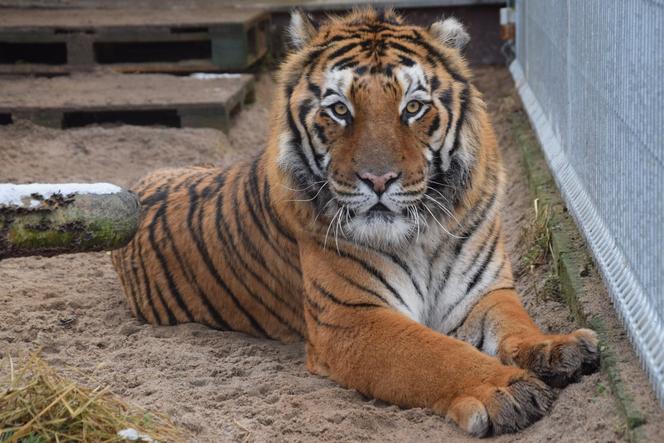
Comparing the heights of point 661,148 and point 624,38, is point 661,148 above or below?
below

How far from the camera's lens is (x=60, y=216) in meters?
3.37

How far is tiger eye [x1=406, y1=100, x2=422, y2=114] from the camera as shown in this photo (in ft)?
13.1

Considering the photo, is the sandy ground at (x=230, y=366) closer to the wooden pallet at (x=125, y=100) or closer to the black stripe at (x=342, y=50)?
the wooden pallet at (x=125, y=100)

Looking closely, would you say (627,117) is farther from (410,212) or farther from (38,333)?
(38,333)

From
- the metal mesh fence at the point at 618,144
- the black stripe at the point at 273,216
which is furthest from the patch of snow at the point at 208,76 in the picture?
the black stripe at the point at 273,216

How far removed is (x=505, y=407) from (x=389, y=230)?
2.85ft

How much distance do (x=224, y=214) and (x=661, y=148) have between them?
2211 millimetres

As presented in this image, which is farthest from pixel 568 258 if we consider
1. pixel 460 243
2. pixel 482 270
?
pixel 460 243

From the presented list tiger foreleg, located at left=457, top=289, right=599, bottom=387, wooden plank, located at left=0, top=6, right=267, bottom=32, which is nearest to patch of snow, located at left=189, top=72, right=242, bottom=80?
wooden plank, located at left=0, top=6, right=267, bottom=32

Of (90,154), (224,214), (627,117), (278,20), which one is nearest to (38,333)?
(224,214)

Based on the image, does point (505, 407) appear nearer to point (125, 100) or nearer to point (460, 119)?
point (460, 119)

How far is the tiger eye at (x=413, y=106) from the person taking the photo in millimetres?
3986

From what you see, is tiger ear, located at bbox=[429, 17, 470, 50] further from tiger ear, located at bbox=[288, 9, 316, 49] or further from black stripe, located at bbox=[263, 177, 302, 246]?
black stripe, located at bbox=[263, 177, 302, 246]

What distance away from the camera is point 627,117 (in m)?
3.65
